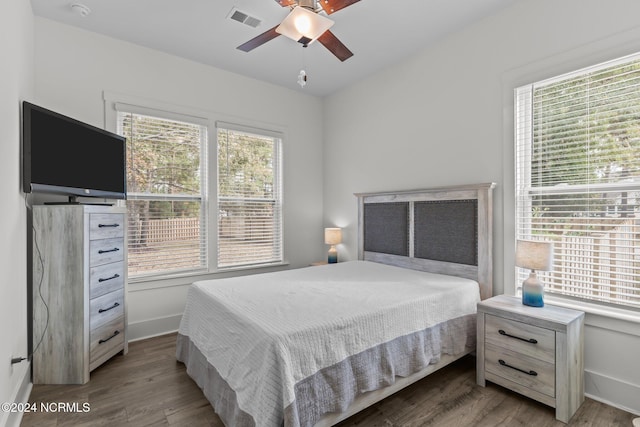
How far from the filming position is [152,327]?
329 cm

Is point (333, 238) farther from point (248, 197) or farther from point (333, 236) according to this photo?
point (248, 197)

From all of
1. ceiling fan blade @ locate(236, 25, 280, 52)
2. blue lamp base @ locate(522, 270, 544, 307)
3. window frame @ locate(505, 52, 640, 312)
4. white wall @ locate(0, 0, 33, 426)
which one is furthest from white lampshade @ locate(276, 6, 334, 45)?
blue lamp base @ locate(522, 270, 544, 307)

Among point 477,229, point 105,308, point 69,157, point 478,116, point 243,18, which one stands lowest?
point 105,308

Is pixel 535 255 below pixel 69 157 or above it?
below

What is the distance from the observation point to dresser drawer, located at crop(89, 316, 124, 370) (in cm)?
244

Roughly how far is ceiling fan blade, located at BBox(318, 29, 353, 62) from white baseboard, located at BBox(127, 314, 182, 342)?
308 cm

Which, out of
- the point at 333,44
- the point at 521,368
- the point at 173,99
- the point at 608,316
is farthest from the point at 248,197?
the point at 608,316

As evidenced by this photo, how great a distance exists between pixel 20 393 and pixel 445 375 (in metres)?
2.94

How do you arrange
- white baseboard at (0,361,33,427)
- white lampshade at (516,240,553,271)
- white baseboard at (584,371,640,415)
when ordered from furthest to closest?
white lampshade at (516,240,553,271) → white baseboard at (584,371,640,415) → white baseboard at (0,361,33,427)

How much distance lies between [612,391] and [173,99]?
4.52 meters

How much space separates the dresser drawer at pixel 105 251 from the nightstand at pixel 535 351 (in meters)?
2.99

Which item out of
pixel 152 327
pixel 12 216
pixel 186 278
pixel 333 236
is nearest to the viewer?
pixel 12 216

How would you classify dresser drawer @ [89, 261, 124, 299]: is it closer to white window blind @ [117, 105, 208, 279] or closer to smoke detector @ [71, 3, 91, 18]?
white window blind @ [117, 105, 208, 279]

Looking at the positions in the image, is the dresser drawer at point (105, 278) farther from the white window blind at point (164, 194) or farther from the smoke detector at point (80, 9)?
the smoke detector at point (80, 9)
